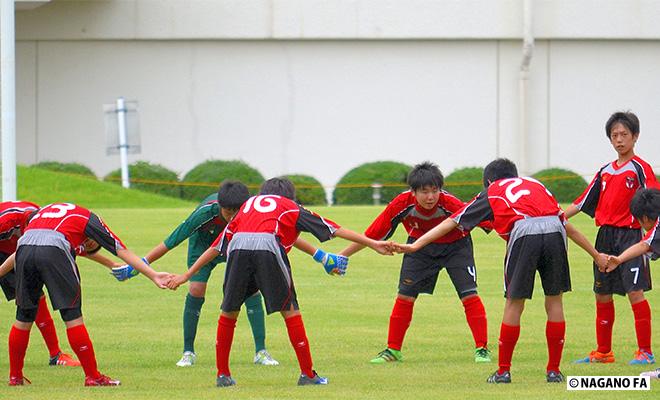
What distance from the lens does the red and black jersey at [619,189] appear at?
10.7m

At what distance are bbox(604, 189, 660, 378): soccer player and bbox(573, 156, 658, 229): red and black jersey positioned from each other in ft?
2.12

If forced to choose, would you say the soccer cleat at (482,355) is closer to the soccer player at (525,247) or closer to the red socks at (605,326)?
the red socks at (605,326)

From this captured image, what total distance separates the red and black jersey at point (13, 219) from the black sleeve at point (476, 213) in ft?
11.3

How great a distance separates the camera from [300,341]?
9.30 m

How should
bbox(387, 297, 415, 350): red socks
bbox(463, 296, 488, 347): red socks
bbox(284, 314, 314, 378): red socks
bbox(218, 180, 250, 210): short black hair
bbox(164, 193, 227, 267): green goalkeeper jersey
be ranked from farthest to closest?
bbox(387, 297, 415, 350): red socks
bbox(463, 296, 488, 347): red socks
bbox(164, 193, 227, 267): green goalkeeper jersey
bbox(218, 180, 250, 210): short black hair
bbox(284, 314, 314, 378): red socks

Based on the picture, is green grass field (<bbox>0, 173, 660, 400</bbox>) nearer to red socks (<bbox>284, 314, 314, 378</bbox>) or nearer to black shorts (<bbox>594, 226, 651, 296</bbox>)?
red socks (<bbox>284, 314, 314, 378</bbox>)

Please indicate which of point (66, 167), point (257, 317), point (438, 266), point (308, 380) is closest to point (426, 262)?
point (438, 266)

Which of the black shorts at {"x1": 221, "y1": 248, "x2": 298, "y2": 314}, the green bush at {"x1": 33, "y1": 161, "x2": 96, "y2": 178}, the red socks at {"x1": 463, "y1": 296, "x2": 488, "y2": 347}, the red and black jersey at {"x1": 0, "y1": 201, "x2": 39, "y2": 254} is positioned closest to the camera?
the black shorts at {"x1": 221, "y1": 248, "x2": 298, "y2": 314}

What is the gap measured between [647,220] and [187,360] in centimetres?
402

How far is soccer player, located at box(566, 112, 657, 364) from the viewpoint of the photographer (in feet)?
34.9

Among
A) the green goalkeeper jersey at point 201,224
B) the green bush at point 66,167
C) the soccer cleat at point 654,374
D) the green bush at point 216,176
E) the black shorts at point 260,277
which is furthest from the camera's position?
the green bush at point 66,167

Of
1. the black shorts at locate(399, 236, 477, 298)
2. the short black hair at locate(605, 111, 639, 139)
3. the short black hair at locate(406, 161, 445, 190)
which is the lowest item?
the black shorts at locate(399, 236, 477, 298)

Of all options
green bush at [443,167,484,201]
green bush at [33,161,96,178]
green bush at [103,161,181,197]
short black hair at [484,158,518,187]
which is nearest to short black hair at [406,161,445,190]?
short black hair at [484,158,518,187]

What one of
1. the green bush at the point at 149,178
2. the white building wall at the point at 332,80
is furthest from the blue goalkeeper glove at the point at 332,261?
the white building wall at the point at 332,80
